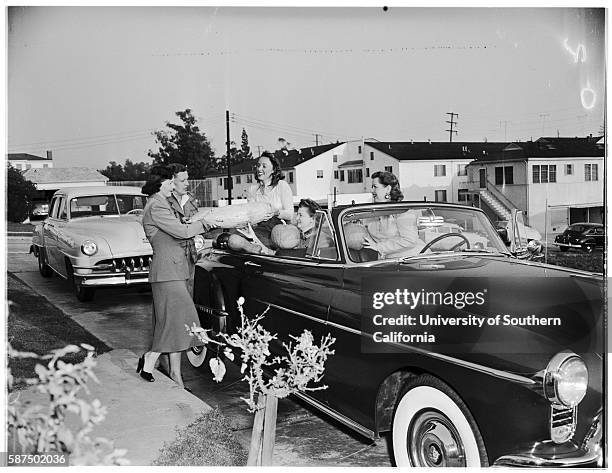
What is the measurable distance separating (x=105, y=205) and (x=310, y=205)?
226cm

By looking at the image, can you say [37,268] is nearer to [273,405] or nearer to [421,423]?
[273,405]

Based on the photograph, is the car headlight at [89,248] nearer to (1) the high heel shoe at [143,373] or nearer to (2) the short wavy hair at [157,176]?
(1) the high heel shoe at [143,373]

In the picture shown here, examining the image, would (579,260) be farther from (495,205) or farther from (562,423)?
(562,423)

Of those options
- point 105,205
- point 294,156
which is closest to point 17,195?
point 294,156

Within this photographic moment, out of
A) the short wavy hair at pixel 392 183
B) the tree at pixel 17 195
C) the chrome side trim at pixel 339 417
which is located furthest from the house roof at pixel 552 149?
the tree at pixel 17 195

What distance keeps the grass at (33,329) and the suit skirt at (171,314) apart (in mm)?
520

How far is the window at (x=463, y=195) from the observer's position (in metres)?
4.16

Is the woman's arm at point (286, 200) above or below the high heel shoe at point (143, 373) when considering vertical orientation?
above

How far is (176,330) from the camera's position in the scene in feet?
15.2

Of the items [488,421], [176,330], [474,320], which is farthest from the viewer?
[176,330]

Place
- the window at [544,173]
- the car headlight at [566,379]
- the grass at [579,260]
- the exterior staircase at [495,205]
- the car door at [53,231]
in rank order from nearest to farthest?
the car headlight at [566,379], the grass at [579,260], the window at [544,173], the exterior staircase at [495,205], the car door at [53,231]

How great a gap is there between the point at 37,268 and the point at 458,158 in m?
2.99

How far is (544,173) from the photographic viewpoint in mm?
4082

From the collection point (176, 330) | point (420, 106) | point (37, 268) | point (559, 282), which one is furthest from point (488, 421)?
point (37, 268)
